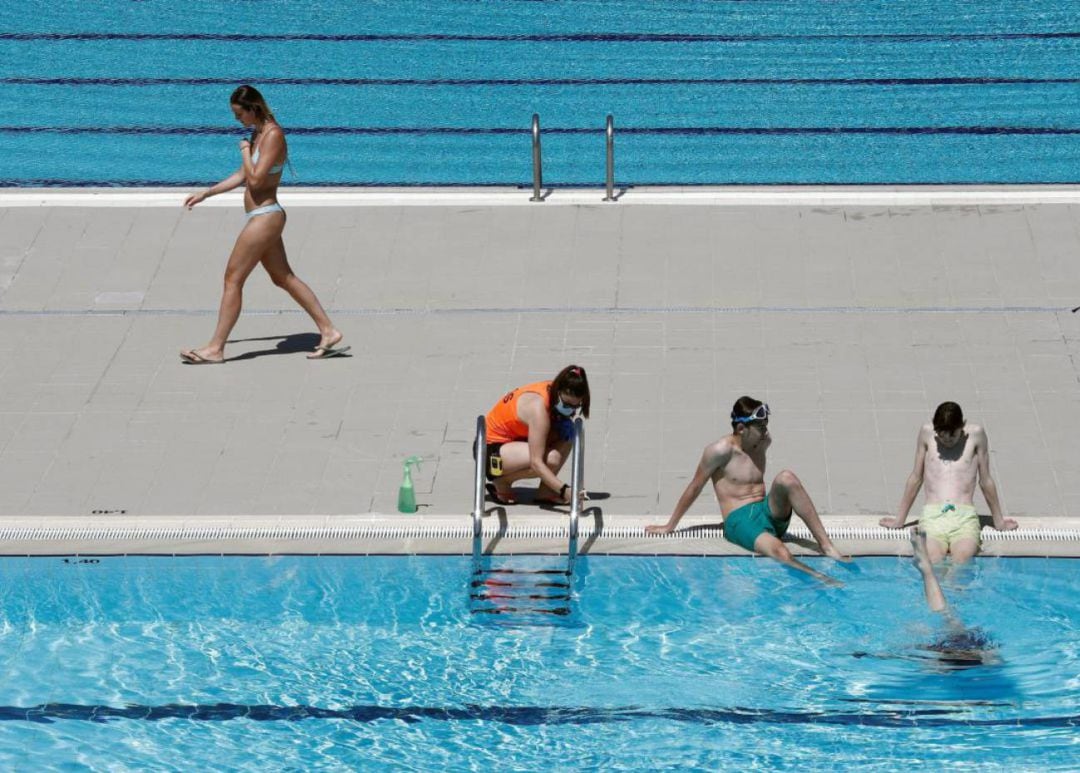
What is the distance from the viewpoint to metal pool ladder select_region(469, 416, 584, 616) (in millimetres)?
7559

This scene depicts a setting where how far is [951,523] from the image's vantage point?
762 cm

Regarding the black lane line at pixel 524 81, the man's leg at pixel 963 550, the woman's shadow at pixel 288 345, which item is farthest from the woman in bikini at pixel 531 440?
the black lane line at pixel 524 81

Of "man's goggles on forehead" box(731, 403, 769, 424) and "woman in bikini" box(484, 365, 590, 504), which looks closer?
"man's goggles on forehead" box(731, 403, 769, 424)

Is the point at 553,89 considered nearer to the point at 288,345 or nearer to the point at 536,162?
the point at 536,162

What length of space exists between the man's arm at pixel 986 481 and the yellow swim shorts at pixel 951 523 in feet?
0.26

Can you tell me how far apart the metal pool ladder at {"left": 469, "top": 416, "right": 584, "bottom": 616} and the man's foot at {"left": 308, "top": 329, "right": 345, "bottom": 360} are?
223cm

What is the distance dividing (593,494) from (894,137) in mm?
6068

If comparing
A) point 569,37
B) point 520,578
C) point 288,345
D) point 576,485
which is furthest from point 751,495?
point 569,37

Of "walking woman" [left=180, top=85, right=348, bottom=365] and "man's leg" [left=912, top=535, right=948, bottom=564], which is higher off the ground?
"walking woman" [left=180, top=85, right=348, bottom=365]

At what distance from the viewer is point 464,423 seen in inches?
357

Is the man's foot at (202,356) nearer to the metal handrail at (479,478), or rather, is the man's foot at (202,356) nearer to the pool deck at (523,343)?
the pool deck at (523,343)

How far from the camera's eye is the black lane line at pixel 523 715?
22.9ft

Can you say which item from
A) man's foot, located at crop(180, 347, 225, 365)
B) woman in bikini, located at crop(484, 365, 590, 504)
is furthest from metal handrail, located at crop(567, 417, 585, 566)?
man's foot, located at crop(180, 347, 225, 365)

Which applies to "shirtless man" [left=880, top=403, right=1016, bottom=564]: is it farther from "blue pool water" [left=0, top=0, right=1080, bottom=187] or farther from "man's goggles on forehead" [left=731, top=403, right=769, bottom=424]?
"blue pool water" [left=0, top=0, right=1080, bottom=187]
